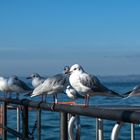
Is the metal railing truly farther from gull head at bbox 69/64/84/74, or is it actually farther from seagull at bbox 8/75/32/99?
seagull at bbox 8/75/32/99

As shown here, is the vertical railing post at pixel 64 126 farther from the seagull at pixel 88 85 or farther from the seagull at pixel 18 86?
the seagull at pixel 18 86

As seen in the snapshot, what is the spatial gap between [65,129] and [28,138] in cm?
92

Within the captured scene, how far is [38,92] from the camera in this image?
6.32 meters

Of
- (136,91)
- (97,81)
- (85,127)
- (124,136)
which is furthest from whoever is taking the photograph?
(85,127)

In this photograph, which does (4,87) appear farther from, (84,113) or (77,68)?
(84,113)

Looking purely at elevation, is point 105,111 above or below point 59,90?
below

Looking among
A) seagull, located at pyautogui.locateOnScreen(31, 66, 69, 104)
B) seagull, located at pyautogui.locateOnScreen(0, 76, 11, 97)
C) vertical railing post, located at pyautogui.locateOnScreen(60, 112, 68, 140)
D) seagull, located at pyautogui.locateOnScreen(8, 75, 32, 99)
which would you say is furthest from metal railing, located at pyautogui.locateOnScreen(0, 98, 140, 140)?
seagull, located at pyautogui.locateOnScreen(0, 76, 11, 97)

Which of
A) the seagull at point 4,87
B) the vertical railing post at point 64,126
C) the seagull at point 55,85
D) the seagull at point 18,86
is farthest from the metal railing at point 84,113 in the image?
the seagull at point 4,87

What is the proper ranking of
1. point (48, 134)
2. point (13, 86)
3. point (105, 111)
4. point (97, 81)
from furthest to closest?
point (48, 134)
point (13, 86)
point (97, 81)
point (105, 111)

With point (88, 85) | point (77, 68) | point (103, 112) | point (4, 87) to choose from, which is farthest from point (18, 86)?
point (103, 112)

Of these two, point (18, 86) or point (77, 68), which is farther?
point (18, 86)

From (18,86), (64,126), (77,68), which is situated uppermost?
(18,86)

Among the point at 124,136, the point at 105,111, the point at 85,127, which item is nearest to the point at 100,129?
the point at 105,111

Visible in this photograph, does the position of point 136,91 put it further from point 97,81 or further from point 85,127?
point 85,127
